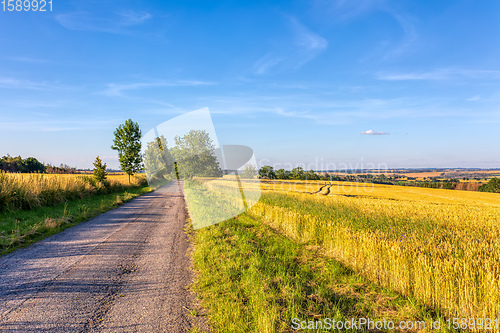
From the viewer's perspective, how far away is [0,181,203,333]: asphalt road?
361 cm

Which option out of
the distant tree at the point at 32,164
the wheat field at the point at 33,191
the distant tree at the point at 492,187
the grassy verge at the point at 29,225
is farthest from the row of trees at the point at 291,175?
the grassy verge at the point at 29,225

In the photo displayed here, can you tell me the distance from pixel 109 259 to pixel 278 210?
303 inches

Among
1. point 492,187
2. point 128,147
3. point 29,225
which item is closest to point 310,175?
point 492,187

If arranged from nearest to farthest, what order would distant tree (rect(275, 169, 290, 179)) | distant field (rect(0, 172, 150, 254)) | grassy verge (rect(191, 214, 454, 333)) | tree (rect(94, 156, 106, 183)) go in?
grassy verge (rect(191, 214, 454, 333)) < distant field (rect(0, 172, 150, 254)) < tree (rect(94, 156, 106, 183)) < distant tree (rect(275, 169, 290, 179))

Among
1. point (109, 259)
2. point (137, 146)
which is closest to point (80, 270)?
point (109, 259)

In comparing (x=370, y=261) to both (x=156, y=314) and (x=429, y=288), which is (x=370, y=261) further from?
→ (x=156, y=314)

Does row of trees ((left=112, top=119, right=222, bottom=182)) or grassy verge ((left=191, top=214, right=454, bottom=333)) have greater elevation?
row of trees ((left=112, top=119, right=222, bottom=182))

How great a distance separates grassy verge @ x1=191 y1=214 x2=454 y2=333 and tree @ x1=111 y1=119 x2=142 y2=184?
123 ft

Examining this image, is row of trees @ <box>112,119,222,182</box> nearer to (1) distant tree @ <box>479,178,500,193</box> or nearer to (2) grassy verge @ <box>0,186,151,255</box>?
(2) grassy verge @ <box>0,186,151,255</box>

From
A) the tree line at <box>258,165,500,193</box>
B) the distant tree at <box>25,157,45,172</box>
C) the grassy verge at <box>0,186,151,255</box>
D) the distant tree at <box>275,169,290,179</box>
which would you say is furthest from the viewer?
the distant tree at <box>275,169,290,179</box>

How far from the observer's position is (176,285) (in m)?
4.96

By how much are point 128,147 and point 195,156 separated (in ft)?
37.0

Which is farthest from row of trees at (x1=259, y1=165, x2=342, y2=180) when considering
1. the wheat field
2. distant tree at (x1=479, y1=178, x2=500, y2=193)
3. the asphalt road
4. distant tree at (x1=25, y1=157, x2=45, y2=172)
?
the asphalt road

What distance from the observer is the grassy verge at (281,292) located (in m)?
Result: 3.78
